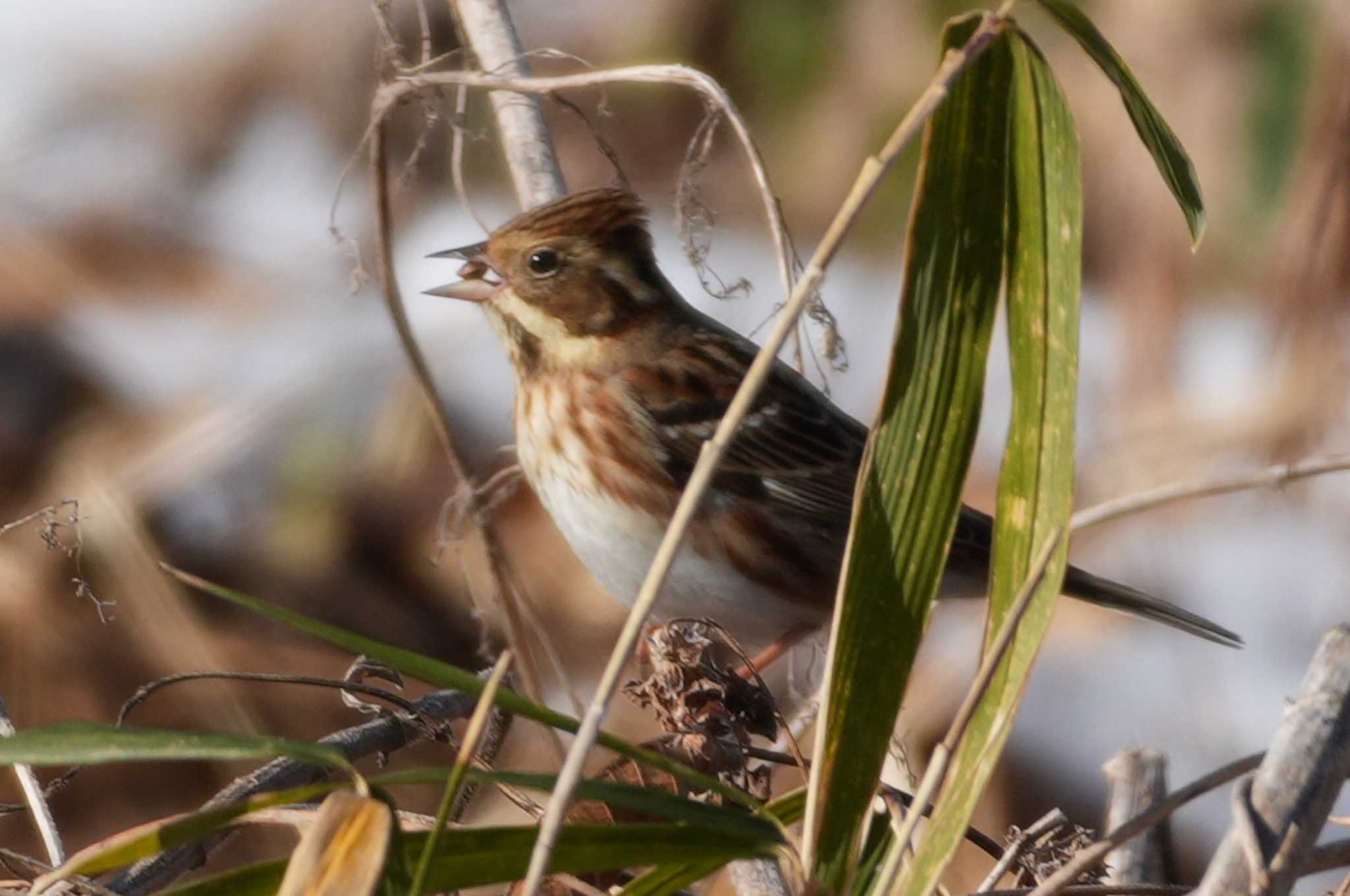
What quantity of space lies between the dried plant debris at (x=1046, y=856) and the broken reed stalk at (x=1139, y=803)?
43 mm


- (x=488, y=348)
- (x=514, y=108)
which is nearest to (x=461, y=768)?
(x=514, y=108)

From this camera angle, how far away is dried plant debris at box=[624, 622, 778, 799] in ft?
6.05

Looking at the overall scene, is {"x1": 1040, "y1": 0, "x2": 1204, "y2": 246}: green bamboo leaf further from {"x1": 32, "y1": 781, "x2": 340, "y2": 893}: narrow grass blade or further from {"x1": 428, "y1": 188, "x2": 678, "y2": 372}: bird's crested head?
{"x1": 428, "y1": 188, "x2": 678, "y2": 372}: bird's crested head

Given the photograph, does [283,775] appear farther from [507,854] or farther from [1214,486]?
[1214,486]

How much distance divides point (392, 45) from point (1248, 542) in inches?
110

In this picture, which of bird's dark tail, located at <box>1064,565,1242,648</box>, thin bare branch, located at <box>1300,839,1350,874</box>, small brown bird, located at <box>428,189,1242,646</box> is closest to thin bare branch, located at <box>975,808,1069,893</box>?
thin bare branch, located at <box>1300,839,1350,874</box>

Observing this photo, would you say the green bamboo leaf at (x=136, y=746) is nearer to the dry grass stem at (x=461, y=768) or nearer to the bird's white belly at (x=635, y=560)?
the dry grass stem at (x=461, y=768)

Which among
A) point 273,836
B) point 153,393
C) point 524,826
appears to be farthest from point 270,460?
point 524,826

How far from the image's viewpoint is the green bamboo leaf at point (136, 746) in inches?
52.1

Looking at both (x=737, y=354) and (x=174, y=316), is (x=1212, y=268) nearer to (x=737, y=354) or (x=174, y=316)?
(x=737, y=354)

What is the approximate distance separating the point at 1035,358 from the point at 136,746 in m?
0.77

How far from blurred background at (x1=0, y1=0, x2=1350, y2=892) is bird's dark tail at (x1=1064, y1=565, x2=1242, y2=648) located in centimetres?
37

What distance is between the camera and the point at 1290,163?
4570 millimetres

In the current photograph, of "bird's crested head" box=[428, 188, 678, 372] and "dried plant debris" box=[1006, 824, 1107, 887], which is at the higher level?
"bird's crested head" box=[428, 188, 678, 372]
